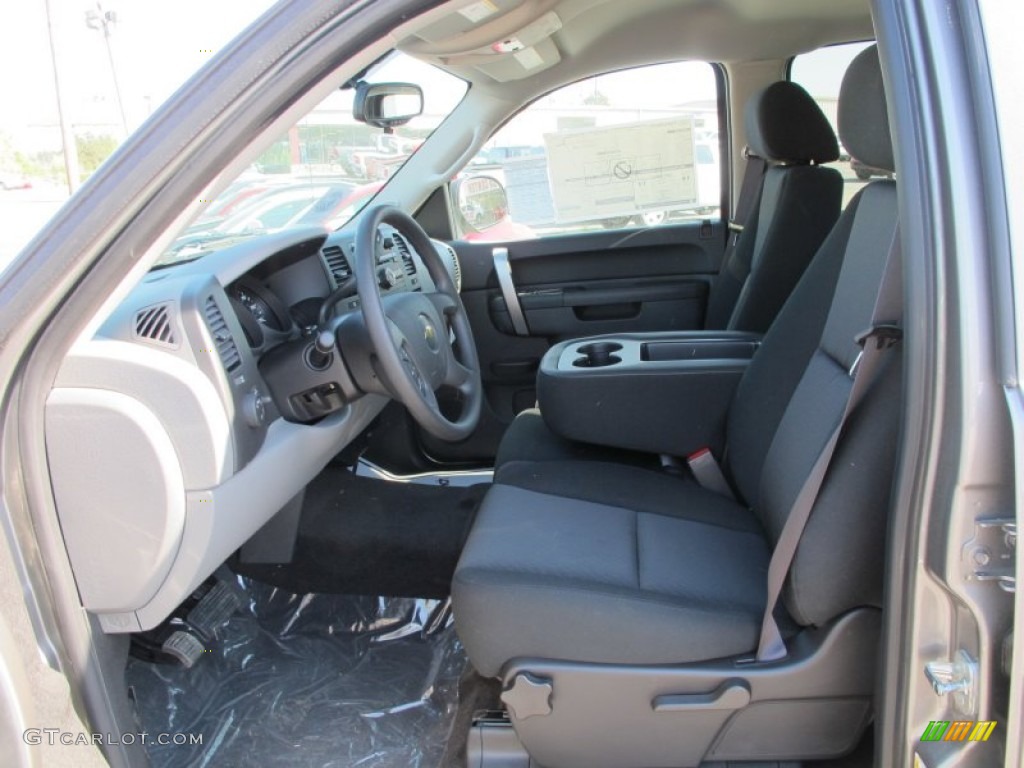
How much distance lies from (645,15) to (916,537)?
1905 millimetres

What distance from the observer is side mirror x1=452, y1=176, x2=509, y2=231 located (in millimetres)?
2814

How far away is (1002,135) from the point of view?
2.67ft

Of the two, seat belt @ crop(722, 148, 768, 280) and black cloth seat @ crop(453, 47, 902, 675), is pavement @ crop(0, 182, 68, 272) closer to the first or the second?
black cloth seat @ crop(453, 47, 902, 675)

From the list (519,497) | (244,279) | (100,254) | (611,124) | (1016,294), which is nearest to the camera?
(1016,294)

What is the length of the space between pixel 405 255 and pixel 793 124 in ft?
3.70

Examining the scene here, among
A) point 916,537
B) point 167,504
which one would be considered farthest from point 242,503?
point 916,537

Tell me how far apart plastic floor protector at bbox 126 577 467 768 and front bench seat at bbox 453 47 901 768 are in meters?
0.44

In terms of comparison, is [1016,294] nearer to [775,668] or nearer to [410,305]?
[775,668]

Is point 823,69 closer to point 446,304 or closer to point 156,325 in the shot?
point 446,304

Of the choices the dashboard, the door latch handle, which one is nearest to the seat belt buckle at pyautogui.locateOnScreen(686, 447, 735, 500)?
the dashboard

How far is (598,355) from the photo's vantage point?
2.13 metres

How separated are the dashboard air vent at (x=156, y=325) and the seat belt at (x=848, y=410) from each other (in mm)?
986

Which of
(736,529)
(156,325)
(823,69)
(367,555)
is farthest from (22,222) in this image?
(823,69)

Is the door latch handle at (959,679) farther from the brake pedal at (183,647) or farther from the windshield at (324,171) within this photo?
the brake pedal at (183,647)
